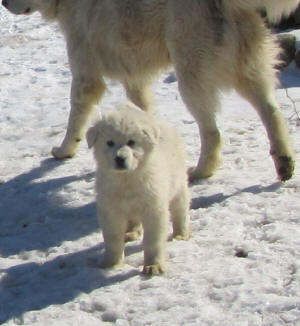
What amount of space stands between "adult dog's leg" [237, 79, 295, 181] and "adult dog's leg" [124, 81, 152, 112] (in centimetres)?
123

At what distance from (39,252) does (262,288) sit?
151 cm

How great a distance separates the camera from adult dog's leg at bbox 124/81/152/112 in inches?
253

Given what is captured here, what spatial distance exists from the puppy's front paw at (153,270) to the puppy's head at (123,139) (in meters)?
0.57

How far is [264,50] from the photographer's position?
5.37 m

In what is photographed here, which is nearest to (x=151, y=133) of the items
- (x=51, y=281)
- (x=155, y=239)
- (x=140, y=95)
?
(x=155, y=239)

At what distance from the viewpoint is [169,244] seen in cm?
449

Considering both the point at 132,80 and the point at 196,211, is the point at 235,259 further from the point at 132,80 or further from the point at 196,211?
the point at 132,80

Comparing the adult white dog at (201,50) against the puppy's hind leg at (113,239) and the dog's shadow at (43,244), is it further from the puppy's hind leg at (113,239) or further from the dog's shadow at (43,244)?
the puppy's hind leg at (113,239)

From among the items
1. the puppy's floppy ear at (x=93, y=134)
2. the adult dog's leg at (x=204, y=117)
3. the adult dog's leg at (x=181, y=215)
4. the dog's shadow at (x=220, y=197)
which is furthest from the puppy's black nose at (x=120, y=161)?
the adult dog's leg at (x=204, y=117)

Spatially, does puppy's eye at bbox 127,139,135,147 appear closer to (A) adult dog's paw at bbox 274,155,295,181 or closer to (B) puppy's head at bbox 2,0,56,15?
(A) adult dog's paw at bbox 274,155,295,181

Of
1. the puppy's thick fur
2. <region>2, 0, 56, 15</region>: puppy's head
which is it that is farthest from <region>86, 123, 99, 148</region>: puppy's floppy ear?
<region>2, 0, 56, 15</region>: puppy's head

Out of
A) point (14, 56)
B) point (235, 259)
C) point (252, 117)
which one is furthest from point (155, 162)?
point (14, 56)

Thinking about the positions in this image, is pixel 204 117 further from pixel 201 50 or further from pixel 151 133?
pixel 151 133

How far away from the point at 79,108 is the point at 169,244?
83.9 inches
